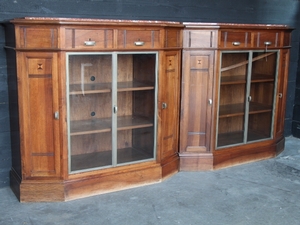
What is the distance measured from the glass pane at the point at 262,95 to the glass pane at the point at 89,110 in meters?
1.57

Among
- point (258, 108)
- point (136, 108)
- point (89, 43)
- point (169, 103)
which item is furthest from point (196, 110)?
point (89, 43)

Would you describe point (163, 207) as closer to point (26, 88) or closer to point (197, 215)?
point (197, 215)

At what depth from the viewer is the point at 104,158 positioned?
3.27 m

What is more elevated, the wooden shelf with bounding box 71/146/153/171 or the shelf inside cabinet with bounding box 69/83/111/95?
the shelf inside cabinet with bounding box 69/83/111/95

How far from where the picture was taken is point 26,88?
292 centimetres

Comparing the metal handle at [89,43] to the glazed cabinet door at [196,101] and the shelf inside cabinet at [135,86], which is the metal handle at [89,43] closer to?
the shelf inside cabinet at [135,86]

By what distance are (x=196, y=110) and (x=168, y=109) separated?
1.19ft

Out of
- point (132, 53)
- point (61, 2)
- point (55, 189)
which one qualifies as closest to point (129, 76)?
point (132, 53)

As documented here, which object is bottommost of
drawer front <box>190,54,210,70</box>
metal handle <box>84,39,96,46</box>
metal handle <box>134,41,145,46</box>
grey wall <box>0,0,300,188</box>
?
drawer front <box>190,54,210,70</box>

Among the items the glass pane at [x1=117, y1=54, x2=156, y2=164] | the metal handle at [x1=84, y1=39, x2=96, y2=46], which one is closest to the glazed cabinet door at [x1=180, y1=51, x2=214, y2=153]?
the glass pane at [x1=117, y1=54, x2=156, y2=164]

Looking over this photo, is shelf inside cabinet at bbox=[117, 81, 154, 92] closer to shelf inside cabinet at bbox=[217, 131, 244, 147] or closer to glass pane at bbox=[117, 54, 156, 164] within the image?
glass pane at bbox=[117, 54, 156, 164]

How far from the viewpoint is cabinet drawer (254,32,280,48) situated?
12.6ft

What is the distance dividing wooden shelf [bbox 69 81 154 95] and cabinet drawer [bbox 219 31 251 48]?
0.83 meters

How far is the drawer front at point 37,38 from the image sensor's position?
2820mm
